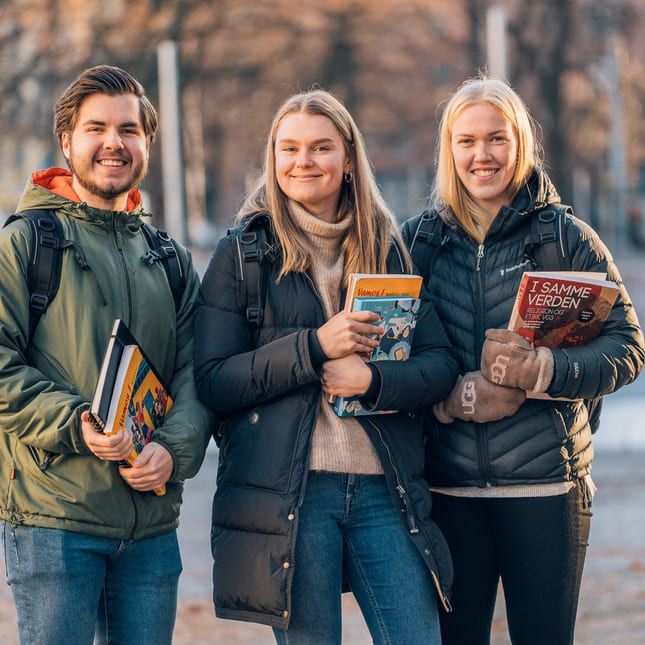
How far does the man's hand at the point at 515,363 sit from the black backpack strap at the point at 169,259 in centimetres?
103

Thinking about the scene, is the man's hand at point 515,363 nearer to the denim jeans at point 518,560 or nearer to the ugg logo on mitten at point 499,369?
the ugg logo on mitten at point 499,369

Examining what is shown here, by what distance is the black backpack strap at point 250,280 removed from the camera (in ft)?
11.1

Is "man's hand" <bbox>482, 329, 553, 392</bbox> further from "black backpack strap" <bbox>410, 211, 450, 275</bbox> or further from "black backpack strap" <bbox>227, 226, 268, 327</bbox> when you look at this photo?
"black backpack strap" <bbox>227, 226, 268, 327</bbox>

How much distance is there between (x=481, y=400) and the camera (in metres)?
3.45

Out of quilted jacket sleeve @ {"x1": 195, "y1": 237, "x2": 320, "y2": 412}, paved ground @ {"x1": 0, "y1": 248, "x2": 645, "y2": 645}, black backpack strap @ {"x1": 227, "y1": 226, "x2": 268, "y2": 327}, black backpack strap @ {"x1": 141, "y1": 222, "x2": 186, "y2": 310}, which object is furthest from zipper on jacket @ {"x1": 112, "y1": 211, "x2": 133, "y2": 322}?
paved ground @ {"x1": 0, "y1": 248, "x2": 645, "y2": 645}

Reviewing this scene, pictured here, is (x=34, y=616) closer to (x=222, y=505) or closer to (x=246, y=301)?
(x=222, y=505)

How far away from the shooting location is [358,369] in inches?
129

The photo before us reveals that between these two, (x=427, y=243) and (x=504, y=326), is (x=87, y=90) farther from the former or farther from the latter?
(x=504, y=326)

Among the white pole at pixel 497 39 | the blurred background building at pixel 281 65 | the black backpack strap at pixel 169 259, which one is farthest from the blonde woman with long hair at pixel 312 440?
the blurred background building at pixel 281 65

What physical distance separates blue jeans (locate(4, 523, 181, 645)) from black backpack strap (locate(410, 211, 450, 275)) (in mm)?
1302

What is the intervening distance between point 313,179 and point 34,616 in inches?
63.0

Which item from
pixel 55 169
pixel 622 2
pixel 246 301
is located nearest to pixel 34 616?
pixel 246 301

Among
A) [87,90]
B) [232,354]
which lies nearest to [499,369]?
[232,354]

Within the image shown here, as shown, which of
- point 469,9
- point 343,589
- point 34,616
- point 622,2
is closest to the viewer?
point 34,616
